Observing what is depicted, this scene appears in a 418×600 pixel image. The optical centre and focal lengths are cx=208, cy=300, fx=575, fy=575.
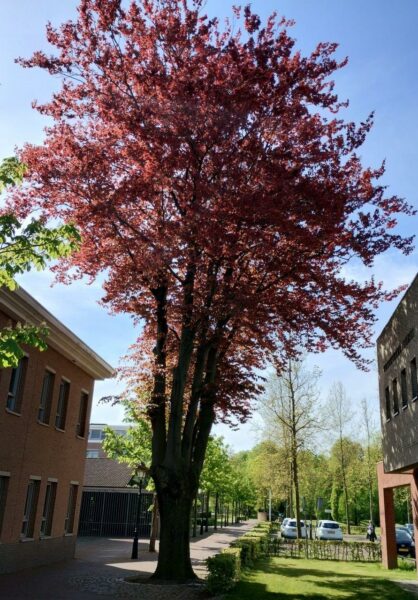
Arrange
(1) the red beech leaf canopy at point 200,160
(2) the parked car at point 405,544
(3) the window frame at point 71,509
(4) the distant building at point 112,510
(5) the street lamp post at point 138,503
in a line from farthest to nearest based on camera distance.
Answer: (4) the distant building at point 112,510 < (2) the parked car at point 405,544 < (5) the street lamp post at point 138,503 < (3) the window frame at point 71,509 < (1) the red beech leaf canopy at point 200,160

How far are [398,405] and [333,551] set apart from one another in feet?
40.9

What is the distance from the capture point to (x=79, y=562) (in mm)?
20234

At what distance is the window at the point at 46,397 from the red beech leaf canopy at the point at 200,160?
21.7ft

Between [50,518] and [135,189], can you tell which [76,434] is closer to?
[50,518]

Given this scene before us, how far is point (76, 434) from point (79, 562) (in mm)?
4518

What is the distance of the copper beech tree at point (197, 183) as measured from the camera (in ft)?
39.9

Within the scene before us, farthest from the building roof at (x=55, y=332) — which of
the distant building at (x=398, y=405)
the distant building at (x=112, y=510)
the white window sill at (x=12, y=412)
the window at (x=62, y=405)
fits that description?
the distant building at (x=112, y=510)

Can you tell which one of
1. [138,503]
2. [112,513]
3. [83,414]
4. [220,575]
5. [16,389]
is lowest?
[220,575]

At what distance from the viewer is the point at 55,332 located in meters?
17.8

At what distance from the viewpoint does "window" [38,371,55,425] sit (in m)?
18.7

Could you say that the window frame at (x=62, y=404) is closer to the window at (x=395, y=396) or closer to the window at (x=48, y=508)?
the window at (x=48, y=508)

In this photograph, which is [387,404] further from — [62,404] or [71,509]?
[71,509]

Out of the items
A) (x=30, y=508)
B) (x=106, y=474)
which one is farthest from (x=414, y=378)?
(x=106, y=474)

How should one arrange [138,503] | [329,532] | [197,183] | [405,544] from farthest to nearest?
[329,532] → [405,544] → [138,503] → [197,183]
